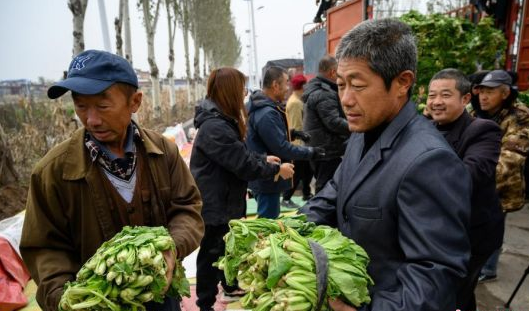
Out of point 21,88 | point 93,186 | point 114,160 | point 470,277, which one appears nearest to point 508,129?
point 470,277

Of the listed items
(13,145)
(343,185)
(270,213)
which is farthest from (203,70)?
(343,185)

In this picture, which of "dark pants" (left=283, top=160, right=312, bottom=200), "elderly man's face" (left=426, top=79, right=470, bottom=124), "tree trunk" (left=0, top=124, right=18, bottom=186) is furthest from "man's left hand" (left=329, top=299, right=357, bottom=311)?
"tree trunk" (left=0, top=124, right=18, bottom=186)

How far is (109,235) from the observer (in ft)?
5.74

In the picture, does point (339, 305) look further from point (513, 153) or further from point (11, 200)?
point (11, 200)

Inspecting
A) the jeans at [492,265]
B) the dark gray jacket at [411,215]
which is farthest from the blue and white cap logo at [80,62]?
the jeans at [492,265]

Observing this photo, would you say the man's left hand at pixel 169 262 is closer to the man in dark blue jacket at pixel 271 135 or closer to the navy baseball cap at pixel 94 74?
the navy baseball cap at pixel 94 74

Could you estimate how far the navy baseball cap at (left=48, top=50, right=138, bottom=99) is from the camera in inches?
63.4

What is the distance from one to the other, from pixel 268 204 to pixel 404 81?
124 inches

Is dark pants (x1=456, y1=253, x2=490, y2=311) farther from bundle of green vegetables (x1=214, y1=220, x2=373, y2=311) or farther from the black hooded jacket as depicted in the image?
the black hooded jacket

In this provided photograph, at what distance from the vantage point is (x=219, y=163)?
3.02 meters

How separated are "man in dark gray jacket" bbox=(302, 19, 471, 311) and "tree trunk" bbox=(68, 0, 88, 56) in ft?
20.5

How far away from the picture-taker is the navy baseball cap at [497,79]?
10.7 ft

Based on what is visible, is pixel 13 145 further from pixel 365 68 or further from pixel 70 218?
pixel 365 68

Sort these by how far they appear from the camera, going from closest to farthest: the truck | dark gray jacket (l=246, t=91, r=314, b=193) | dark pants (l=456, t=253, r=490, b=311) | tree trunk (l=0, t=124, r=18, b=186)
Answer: dark pants (l=456, t=253, r=490, b=311)
dark gray jacket (l=246, t=91, r=314, b=193)
tree trunk (l=0, t=124, r=18, b=186)
the truck
